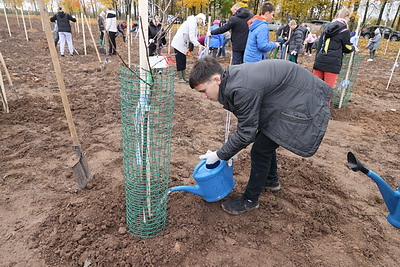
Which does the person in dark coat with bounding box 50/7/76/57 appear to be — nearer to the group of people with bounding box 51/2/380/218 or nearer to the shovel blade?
the shovel blade

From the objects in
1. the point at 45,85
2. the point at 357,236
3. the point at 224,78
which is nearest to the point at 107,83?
the point at 45,85

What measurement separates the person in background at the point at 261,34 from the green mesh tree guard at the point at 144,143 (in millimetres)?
2784

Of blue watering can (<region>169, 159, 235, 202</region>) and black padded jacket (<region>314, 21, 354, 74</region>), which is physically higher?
black padded jacket (<region>314, 21, 354, 74</region>)

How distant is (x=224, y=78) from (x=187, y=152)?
1889mm

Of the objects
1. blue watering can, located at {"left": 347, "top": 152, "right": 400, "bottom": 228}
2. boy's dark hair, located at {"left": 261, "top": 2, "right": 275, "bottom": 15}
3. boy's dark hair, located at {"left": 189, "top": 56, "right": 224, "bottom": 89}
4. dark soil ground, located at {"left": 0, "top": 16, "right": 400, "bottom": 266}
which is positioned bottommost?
dark soil ground, located at {"left": 0, "top": 16, "right": 400, "bottom": 266}

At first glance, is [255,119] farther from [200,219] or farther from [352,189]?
[352,189]

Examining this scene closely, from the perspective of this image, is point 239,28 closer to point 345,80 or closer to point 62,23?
point 345,80

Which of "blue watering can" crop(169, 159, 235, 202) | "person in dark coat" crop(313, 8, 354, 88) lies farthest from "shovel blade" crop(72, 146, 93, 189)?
"person in dark coat" crop(313, 8, 354, 88)

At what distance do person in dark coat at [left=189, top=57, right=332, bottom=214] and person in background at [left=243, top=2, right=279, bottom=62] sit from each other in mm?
2584

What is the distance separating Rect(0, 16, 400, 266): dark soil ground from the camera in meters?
2.03

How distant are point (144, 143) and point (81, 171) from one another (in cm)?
112

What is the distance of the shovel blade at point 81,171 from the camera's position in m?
2.60

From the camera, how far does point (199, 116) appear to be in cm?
491

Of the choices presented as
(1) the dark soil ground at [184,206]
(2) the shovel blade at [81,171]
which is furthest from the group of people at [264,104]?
(2) the shovel blade at [81,171]
